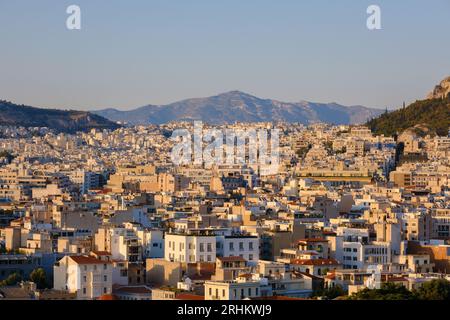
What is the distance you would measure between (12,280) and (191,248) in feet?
9.93

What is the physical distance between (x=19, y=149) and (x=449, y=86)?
2302cm

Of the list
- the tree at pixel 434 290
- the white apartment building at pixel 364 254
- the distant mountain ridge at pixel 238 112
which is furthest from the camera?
the distant mountain ridge at pixel 238 112

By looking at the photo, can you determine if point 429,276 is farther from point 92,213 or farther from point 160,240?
point 92,213

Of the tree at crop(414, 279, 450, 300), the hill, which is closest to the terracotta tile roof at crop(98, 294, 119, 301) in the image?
the tree at crop(414, 279, 450, 300)

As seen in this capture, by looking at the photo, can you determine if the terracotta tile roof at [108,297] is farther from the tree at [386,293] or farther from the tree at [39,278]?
the tree at [386,293]

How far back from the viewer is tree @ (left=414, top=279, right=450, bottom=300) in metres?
25.1

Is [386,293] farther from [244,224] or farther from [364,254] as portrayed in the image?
[244,224]

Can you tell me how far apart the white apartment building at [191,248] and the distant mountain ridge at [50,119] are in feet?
302

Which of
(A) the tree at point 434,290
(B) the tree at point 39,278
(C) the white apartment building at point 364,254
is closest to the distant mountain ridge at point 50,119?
(C) the white apartment building at point 364,254

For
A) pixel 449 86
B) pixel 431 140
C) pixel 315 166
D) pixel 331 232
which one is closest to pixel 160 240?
pixel 331 232

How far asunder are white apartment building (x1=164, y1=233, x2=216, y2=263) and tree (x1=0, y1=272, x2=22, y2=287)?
93.2 inches

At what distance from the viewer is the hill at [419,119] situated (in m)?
88.7

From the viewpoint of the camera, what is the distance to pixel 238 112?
160500 millimetres
